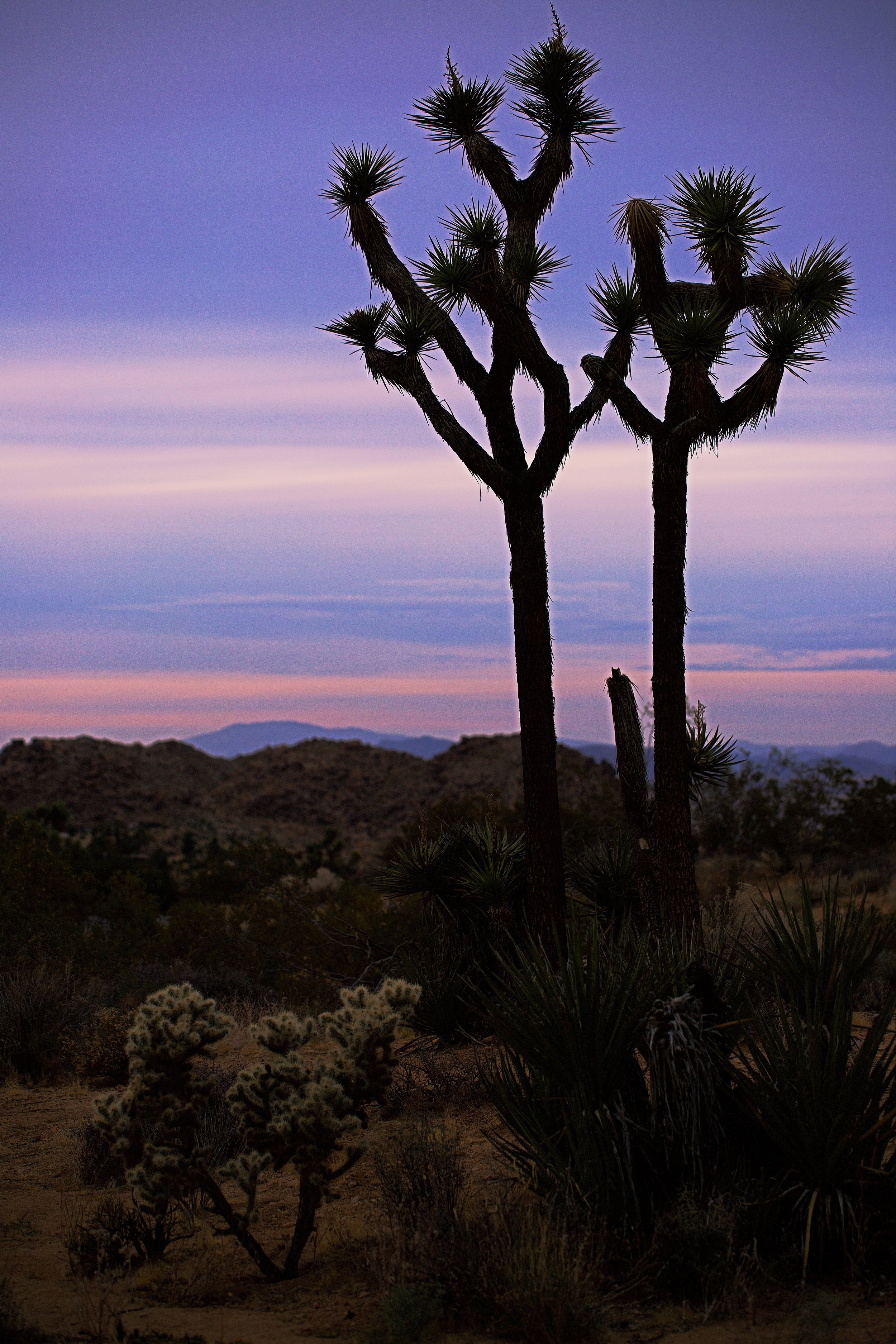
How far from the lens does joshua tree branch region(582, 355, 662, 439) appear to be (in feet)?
30.0

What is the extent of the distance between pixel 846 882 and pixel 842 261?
1356 centimetres

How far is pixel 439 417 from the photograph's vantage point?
950 centimetres

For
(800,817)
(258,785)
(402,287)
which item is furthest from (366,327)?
(258,785)

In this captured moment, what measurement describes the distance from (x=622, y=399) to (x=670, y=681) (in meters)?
2.51

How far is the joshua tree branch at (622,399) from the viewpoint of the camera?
30.0ft

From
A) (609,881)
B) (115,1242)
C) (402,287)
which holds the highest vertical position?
(402,287)

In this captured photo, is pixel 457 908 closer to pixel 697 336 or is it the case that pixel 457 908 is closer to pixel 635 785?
pixel 635 785

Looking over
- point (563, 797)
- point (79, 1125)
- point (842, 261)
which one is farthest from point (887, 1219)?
point (563, 797)

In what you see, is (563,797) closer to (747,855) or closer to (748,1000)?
(747,855)

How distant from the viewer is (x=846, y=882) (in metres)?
19.8

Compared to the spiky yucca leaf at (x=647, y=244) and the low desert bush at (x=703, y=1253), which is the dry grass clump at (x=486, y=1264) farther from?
the spiky yucca leaf at (x=647, y=244)

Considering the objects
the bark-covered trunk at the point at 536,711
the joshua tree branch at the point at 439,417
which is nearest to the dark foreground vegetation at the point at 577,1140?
the bark-covered trunk at the point at 536,711

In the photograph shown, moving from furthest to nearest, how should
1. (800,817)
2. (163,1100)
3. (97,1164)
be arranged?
(800,817), (97,1164), (163,1100)

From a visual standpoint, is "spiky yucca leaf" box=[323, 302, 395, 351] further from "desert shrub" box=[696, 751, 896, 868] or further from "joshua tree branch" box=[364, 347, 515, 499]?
"desert shrub" box=[696, 751, 896, 868]
